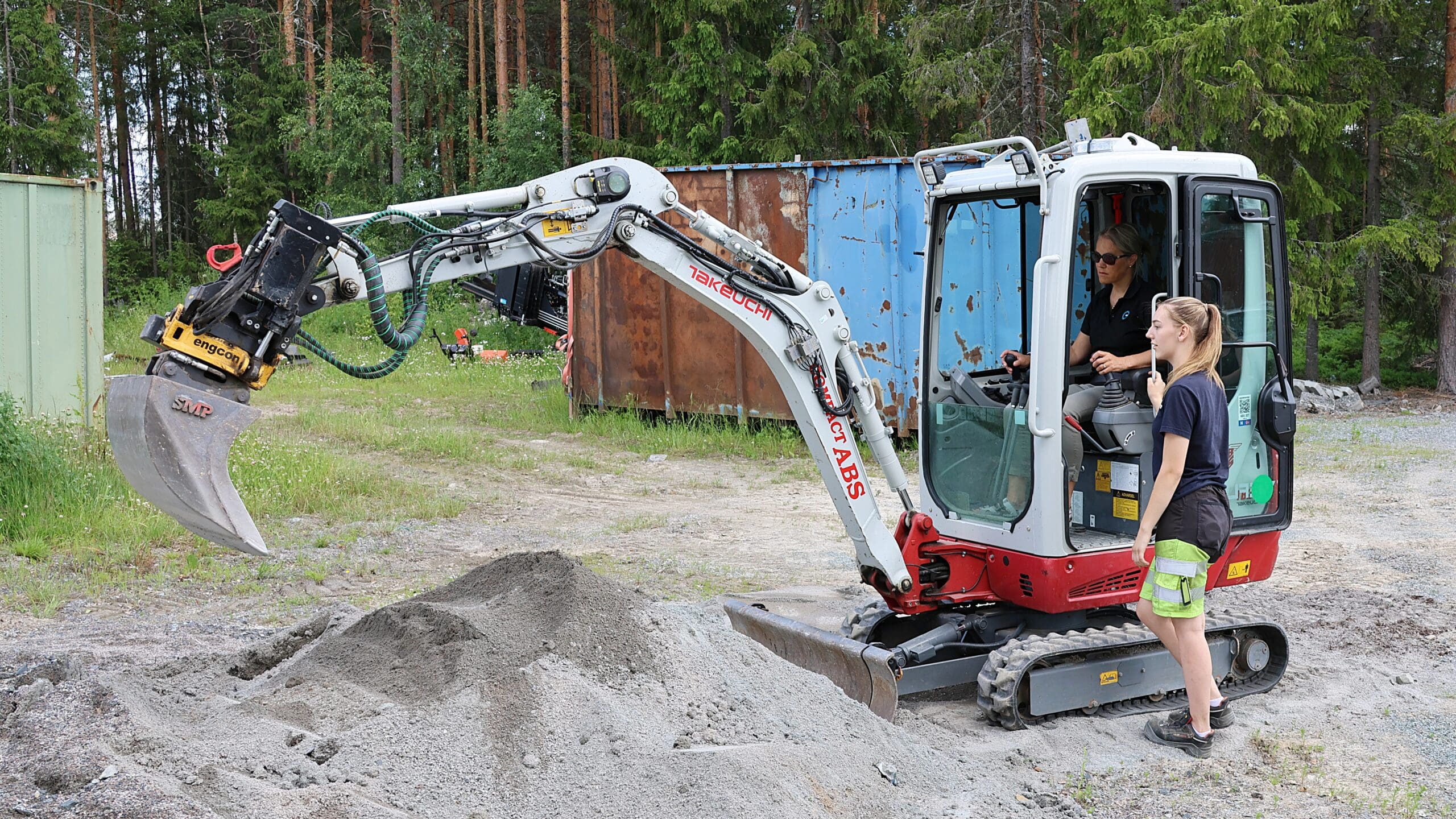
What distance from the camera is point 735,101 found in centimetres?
2347

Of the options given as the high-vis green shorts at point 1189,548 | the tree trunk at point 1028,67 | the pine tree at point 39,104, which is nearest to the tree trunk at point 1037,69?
the tree trunk at point 1028,67

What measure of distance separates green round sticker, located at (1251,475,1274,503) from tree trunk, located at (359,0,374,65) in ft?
98.4

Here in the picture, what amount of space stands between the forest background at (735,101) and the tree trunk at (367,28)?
5.3 inches

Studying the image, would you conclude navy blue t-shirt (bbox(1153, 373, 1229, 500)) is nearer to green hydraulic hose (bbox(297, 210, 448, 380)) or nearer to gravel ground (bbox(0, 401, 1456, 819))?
gravel ground (bbox(0, 401, 1456, 819))

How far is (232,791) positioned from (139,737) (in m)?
0.57

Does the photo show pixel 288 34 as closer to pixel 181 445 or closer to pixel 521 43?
pixel 521 43

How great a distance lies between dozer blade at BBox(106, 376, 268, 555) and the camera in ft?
13.0

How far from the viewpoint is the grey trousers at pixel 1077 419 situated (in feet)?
17.2

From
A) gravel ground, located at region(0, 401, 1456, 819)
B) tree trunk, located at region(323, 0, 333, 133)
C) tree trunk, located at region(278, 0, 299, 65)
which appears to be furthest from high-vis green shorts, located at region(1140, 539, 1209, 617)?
tree trunk, located at region(278, 0, 299, 65)

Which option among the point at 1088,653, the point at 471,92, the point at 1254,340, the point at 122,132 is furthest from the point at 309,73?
the point at 1088,653

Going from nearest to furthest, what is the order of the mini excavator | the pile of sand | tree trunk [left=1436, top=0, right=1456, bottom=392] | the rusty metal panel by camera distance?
the pile of sand < the mini excavator < the rusty metal panel < tree trunk [left=1436, top=0, right=1456, bottom=392]

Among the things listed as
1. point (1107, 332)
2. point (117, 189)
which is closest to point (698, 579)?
point (1107, 332)

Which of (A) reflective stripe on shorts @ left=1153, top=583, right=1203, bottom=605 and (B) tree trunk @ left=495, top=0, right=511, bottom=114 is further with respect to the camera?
(B) tree trunk @ left=495, top=0, right=511, bottom=114

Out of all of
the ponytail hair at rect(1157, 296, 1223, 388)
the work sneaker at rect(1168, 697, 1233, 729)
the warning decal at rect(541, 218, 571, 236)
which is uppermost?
the warning decal at rect(541, 218, 571, 236)
